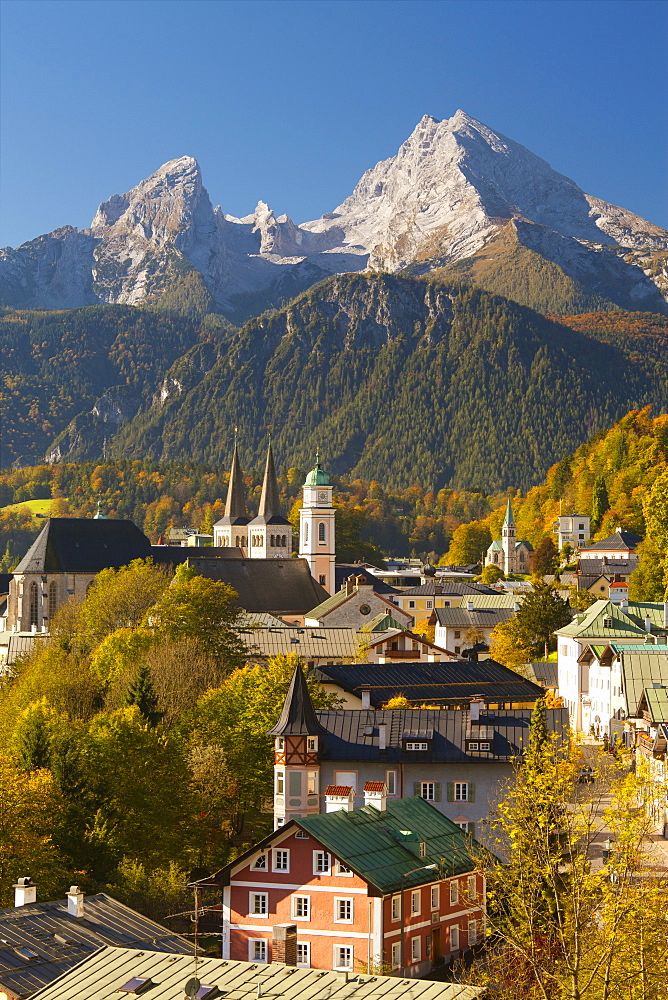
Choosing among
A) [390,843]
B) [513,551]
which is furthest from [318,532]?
[390,843]

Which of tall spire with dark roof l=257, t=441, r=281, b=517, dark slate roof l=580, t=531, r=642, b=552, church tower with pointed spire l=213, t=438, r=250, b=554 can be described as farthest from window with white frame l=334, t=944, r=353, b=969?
church tower with pointed spire l=213, t=438, r=250, b=554

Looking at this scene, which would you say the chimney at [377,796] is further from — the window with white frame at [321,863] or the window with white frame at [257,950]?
the window with white frame at [257,950]

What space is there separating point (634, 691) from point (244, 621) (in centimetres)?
4233

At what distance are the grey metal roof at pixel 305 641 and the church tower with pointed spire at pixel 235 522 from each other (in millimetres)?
69155

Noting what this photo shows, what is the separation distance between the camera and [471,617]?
124812mm

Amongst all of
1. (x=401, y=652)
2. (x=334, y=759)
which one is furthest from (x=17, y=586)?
(x=334, y=759)

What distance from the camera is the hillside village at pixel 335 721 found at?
133ft

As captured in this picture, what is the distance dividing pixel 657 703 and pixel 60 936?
30700 mm

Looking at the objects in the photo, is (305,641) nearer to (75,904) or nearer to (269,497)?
(75,904)

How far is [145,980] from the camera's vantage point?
31.0 meters

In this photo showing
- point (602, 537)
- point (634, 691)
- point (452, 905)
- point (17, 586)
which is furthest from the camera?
point (602, 537)

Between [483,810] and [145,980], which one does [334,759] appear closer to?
[483,810]

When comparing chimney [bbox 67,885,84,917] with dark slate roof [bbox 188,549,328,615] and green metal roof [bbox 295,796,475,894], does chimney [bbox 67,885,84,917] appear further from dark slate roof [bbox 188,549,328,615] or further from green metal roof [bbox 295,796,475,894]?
dark slate roof [bbox 188,549,328,615]

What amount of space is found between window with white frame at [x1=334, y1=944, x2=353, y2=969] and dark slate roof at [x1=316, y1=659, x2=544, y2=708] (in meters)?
32.2
